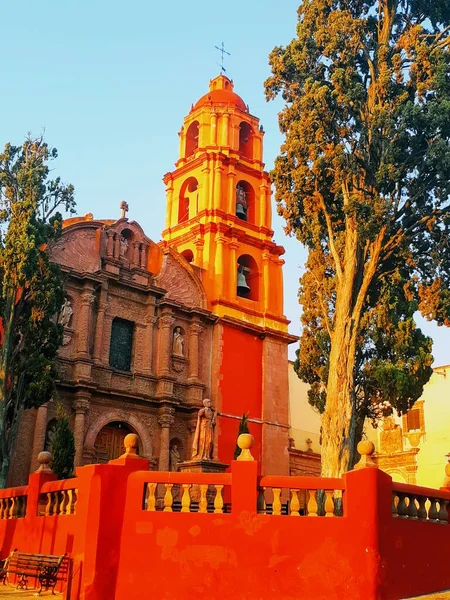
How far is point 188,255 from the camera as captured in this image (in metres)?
25.0

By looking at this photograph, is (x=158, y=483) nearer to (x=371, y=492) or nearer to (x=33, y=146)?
(x=371, y=492)

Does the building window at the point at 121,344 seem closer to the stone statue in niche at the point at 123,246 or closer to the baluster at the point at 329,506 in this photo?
the stone statue in niche at the point at 123,246

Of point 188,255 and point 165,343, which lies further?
point 188,255

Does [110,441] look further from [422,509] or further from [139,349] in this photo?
[422,509]

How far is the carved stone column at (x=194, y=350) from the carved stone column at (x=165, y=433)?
1.46 m

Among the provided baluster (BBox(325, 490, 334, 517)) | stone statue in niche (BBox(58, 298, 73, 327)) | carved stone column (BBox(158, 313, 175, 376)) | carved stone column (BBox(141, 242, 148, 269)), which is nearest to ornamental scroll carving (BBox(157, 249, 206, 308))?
carved stone column (BBox(141, 242, 148, 269))

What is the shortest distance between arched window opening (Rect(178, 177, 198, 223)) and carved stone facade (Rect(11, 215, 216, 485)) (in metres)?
3.26

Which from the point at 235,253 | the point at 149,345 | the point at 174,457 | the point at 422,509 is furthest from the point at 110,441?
the point at 422,509

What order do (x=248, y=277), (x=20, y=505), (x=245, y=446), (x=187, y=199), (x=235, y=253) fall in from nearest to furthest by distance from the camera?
(x=245, y=446) < (x=20, y=505) < (x=235, y=253) < (x=248, y=277) < (x=187, y=199)

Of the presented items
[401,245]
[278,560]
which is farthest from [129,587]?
[401,245]

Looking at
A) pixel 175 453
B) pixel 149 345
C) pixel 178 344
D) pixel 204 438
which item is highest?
pixel 178 344

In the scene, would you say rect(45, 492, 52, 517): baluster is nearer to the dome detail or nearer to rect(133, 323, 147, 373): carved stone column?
rect(133, 323, 147, 373): carved stone column

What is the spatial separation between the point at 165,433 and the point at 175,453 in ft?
2.84

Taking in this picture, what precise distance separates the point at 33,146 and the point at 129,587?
10794 mm
